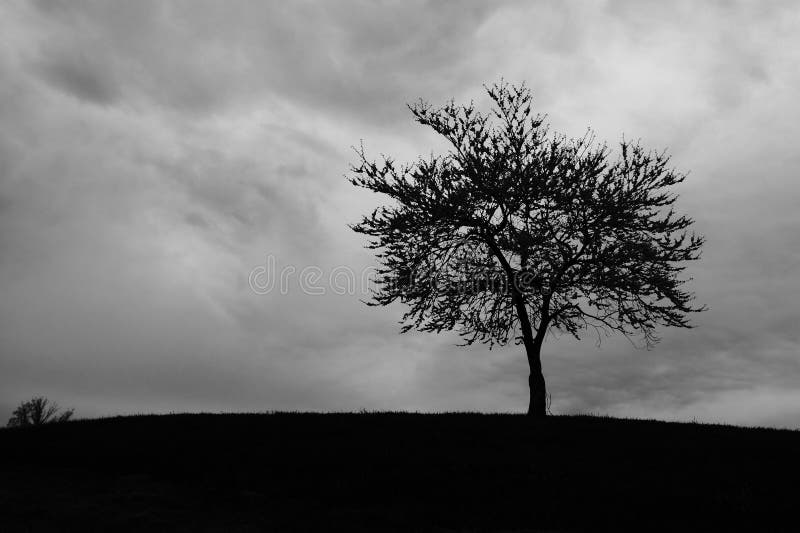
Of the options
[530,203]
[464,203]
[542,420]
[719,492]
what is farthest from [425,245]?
[719,492]

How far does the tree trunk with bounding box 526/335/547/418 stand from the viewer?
86.7ft

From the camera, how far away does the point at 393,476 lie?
15.6 m

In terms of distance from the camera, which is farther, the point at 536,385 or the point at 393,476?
the point at 536,385

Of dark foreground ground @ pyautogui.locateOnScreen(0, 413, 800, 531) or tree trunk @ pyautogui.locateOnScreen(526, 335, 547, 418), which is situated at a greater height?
tree trunk @ pyautogui.locateOnScreen(526, 335, 547, 418)

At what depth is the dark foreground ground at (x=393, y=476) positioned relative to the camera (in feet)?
42.7

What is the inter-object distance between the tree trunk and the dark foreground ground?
178 inches

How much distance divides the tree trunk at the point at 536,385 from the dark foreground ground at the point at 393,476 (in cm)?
453

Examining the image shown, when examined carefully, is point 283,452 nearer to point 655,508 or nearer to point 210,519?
point 210,519

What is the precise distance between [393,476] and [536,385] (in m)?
12.6

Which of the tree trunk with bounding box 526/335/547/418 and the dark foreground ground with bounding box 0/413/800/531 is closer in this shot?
the dark foreground ground with bounding box 0/413/800/531

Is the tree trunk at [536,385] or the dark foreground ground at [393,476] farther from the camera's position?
the tree trunk at [536,385]

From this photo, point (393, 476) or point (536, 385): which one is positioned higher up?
point (536, 385)

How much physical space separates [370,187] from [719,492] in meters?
18.4

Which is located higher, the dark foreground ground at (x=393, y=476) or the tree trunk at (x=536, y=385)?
the tree trunk at (x=536, y=385)
